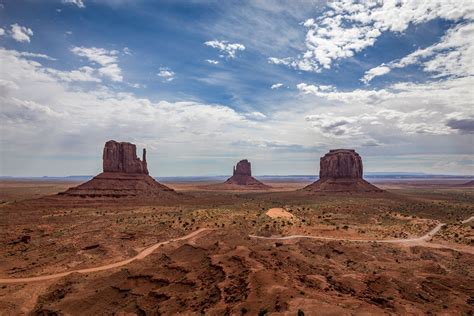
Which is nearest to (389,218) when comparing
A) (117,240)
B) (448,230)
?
(448,230)

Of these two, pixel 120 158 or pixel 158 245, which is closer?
pixel 158 245

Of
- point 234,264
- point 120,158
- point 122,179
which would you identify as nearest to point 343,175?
point 122,179

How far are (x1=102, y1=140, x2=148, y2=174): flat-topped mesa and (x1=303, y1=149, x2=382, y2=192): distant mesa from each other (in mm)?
85993

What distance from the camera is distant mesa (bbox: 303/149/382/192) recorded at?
464 feet

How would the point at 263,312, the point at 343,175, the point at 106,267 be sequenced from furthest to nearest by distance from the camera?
1. the point at 343,175
2. the point at 106,267
3. the point at 263,312

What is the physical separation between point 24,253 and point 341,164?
431 ft

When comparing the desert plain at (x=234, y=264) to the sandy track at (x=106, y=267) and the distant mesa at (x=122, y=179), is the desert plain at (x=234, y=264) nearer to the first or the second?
the sandy track at (x=106, y=267)

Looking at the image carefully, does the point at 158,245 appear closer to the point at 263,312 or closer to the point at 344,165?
the point at 263,312

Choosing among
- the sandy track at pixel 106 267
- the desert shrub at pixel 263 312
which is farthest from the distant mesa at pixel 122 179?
the desert shrub at pixel 263 312

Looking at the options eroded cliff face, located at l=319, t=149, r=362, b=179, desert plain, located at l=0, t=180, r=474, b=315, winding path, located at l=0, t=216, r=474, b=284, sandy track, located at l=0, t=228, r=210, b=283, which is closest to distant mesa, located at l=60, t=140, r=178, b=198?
desert plain, located at l=0, t=180, r=474, b=315

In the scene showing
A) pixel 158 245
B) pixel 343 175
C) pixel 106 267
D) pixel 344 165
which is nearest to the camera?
pixel 106 267

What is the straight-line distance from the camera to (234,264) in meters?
32.1

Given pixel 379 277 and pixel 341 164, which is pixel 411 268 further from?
pixel 341 164

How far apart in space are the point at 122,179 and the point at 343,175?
101 m
